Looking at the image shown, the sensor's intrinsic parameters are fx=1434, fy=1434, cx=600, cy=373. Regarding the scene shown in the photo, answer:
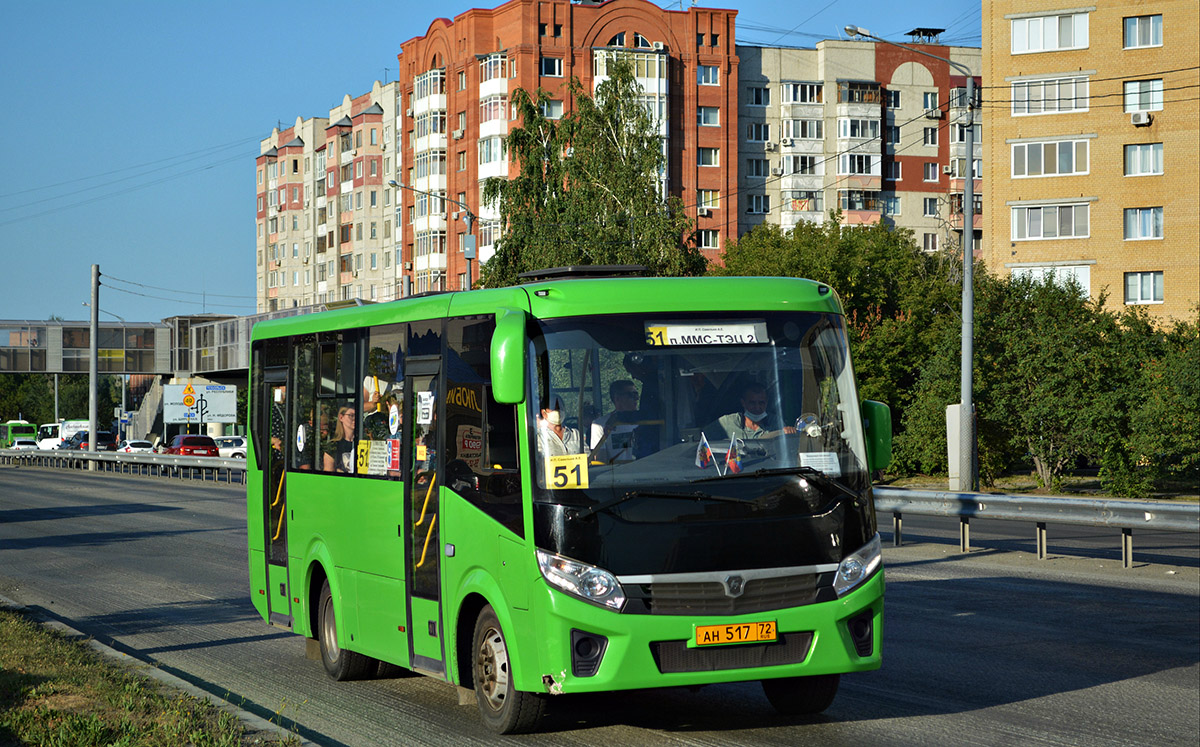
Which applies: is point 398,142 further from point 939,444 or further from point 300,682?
point 300,682

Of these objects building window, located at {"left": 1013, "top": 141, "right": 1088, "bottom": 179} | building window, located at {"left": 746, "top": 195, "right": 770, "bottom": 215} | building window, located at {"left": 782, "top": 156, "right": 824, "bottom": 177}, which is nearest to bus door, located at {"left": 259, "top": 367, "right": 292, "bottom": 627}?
building window, located at {"left": 1013, "top": 141, "right": 1088, "bottom": 179}

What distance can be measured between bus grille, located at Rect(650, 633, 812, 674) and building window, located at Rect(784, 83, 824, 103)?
86489 mm

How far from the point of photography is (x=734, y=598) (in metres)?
7.27

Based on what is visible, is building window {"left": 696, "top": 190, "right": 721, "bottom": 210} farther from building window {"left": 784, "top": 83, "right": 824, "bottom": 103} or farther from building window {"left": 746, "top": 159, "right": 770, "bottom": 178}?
building window {"left": 784, "top": 83, "right": 824, "bottom": 103}

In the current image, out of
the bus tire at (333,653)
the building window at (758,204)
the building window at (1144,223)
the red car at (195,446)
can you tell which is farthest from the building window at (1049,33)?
the bus tire at (333,653)

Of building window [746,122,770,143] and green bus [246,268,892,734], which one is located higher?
building window [746,122,770,143]

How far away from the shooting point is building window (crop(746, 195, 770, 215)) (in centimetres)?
8931

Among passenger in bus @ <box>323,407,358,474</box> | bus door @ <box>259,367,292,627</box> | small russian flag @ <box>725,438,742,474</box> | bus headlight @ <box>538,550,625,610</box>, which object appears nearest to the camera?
bus headlight @ <box>538,550,625,610</box>

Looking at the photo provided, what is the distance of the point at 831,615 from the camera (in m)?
7.43

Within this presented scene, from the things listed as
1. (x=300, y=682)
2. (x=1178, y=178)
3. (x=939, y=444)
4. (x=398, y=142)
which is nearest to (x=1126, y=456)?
(x=939, y=444)

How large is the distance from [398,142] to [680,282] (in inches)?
3891

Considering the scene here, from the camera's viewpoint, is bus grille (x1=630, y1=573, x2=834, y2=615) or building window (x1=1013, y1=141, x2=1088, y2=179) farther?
building window (x1=1013, y1=141, x2=1088, y2=179)

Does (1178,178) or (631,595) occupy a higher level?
(1178,178)

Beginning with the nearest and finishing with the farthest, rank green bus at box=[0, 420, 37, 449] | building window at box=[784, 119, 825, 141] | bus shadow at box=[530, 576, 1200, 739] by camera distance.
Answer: bus shadow at box=[530, 576, 1200, 739]
building window at box=[784, 119, 825, 141]
green bus at box=[0, 420, 37, 449]
